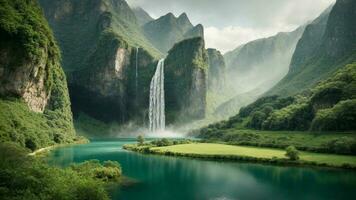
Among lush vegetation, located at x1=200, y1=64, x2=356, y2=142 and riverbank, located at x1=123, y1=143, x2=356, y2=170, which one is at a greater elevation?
lush vegetation, located at x1=200, y1=64, x2=356, y2=142

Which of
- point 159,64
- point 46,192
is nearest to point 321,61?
point 159,64

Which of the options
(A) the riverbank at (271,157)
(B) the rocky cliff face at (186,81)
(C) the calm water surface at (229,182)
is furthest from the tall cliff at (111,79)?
(C) the calm water surface at (229,182)

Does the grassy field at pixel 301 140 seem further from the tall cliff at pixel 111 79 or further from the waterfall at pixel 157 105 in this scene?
the tall cliff at pixel 111 79

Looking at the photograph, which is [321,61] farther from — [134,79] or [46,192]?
[46,192]

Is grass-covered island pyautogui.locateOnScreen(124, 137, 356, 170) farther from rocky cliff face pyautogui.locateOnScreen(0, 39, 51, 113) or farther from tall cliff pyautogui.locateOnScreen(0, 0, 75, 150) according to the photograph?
rocky cliff face pyautogui.locateOnScreen(0, 39, 51, 113)

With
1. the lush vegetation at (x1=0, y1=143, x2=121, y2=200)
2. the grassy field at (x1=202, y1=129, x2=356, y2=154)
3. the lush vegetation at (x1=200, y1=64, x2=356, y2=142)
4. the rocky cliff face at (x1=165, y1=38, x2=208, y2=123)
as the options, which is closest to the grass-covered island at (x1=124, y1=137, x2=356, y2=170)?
the grassy field at (x1=202, y1=129, x2=356, y2=154)

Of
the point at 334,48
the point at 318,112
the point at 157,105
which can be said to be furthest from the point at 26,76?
the point at 334,48
